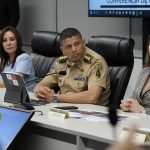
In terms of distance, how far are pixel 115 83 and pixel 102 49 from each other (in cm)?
29

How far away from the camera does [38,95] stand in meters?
2.35

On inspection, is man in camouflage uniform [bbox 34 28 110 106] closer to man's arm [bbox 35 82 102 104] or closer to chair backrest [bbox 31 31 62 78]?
man's arm [bbox 35 82 102 104]

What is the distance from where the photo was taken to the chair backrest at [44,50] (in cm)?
330

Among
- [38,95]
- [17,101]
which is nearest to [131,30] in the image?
[38,95]

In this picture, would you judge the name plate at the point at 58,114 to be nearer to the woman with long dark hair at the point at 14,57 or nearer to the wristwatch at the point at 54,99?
the wristwatch at the point at 54,99

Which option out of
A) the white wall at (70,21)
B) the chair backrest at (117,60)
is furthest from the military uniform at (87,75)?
the white wall at (70,21)

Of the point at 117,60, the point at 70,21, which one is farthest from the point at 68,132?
the point at 70,21

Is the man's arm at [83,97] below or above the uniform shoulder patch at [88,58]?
below

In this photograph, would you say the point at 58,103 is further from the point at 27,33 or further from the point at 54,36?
the point at 27,33

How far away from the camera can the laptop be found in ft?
6.70

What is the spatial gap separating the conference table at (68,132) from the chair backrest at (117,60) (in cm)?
73

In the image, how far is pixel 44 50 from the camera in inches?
135

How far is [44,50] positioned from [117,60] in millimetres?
994

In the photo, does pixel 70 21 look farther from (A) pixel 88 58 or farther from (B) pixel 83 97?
(B) pixel 83 97
